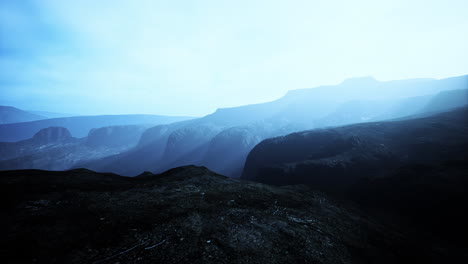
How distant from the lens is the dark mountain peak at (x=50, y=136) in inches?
6225

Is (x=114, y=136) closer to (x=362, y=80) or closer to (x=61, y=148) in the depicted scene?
(x=61, y=148)

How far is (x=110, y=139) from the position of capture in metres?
178

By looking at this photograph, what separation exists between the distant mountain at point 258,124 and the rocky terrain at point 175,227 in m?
56.1

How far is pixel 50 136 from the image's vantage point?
166m

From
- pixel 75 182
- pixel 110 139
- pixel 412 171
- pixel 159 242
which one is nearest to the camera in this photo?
pixel 159 242

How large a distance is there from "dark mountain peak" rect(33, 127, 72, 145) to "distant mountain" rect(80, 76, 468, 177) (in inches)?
3680

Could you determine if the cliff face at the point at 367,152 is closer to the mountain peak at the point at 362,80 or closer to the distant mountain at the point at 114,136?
the mountain peak at the point at 362,80

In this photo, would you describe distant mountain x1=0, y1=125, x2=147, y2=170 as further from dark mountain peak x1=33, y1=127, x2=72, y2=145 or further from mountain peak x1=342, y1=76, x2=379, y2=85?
mountain peak x1=342, y1=76, x2=379, y2=85

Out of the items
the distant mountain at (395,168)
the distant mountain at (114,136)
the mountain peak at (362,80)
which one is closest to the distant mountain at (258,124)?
the mountain peak at (362,80)

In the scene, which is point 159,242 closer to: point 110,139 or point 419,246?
point 419,246

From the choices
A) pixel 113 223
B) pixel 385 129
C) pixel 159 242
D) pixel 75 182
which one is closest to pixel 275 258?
pixel 159 242

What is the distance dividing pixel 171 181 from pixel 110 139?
20647 cm

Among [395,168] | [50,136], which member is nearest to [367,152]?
[395,168]

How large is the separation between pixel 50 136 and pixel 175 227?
777 ft
